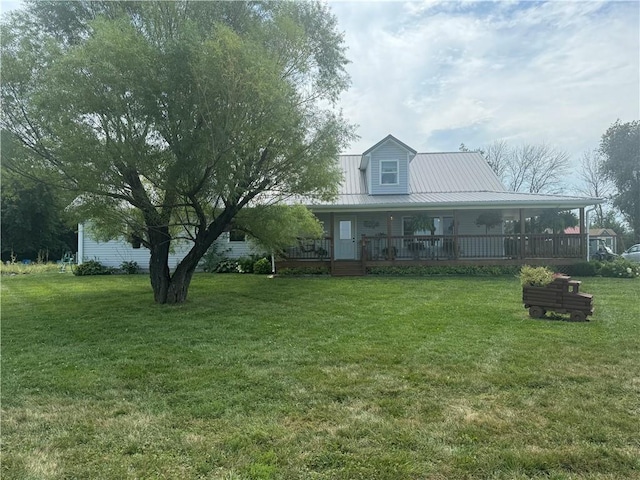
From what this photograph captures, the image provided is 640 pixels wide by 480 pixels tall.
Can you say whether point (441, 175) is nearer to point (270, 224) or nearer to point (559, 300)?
point (270, 224)

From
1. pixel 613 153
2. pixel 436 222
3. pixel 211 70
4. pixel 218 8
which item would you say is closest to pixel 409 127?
pixel 436 222

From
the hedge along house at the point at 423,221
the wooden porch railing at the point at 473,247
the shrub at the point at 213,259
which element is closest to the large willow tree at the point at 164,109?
the hedge along house at the point at 423,221

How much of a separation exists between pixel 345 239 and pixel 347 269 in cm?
260

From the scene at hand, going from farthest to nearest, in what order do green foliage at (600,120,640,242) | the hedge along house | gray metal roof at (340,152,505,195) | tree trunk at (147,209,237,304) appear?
green foliage at (600,120,640,242) < gray metal roof at (340,152,505,195) < the hedge along house < tree trunk at (147,209,237,304)

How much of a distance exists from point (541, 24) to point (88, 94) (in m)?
9.27

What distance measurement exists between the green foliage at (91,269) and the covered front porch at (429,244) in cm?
846

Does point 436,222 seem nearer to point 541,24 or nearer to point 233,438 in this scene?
point 541,24

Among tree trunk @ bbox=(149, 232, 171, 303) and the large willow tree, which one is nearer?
the large willow tree

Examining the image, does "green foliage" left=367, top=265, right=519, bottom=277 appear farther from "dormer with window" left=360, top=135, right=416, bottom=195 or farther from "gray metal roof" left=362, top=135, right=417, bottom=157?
"gray metal roof" left=362, top=135, right=417, bottom=157

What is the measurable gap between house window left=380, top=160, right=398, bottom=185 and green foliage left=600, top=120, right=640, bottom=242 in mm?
27157

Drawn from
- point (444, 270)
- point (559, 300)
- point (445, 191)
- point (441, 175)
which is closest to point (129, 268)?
point (444, 270)

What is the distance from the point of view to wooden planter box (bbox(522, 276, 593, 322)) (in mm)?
7285

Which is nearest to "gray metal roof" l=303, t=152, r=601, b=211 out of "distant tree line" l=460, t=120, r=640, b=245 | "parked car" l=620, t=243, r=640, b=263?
"parked car" l=620, t=243, r=640, b=263

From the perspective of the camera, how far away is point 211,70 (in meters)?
7.48
